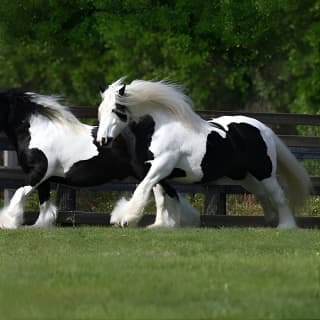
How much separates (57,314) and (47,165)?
6519 millimetres

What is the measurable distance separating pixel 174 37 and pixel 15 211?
9.60 meters

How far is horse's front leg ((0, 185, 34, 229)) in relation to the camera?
45.0 ft

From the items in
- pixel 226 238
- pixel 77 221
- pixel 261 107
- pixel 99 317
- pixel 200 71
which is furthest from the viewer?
pixel 261 107

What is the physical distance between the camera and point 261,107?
38.6 m

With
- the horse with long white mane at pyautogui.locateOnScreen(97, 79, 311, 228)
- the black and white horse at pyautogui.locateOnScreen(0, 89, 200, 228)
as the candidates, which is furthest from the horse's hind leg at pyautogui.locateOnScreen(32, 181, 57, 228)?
the horse with long white mane at pyautogui.locateOnScreen(97, 79, 311, 228)

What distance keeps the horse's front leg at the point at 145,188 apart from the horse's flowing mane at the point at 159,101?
0.57m

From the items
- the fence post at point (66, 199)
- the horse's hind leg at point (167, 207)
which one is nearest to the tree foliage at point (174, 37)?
the fence post at point (66, 199)

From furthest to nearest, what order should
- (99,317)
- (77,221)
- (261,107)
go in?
(261,107) < (77,221) < (99,317)

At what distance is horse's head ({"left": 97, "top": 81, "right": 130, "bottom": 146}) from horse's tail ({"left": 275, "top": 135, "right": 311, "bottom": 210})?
6.78 ft

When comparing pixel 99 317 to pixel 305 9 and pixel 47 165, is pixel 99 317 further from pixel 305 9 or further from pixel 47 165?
pixel 305 9

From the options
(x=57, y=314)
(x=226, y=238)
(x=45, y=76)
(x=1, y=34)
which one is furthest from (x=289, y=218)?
(x=45, y=76)

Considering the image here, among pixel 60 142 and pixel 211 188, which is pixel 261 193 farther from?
pixel 60 142

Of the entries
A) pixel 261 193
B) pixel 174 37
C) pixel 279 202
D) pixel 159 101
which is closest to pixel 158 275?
pixel 159 101

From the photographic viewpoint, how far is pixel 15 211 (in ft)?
45.1
